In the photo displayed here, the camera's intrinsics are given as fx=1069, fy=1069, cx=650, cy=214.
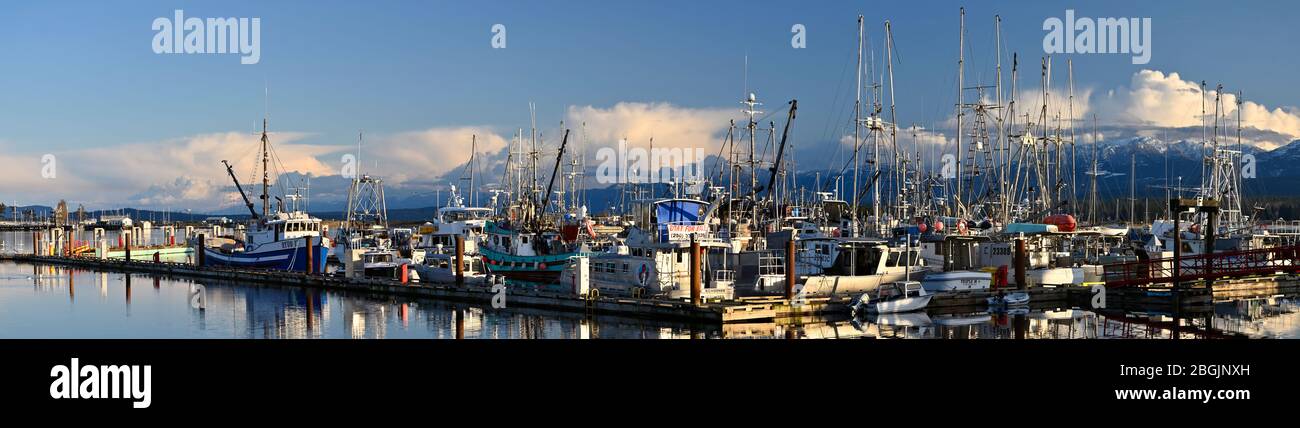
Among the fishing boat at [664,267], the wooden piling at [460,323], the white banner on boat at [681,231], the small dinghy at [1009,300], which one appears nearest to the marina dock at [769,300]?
the small dinghy at [1009,300]

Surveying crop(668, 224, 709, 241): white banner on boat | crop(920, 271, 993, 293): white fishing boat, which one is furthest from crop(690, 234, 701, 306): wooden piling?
crop(920, 271, 993, 293): white fishing boat

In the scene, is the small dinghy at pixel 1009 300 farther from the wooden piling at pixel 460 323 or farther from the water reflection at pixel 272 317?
the wooden piling at pixel 460 323

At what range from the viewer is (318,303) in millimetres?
55844

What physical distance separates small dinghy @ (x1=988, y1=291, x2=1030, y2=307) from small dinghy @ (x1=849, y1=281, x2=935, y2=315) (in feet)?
10.8

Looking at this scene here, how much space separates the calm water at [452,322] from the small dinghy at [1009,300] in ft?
2.71

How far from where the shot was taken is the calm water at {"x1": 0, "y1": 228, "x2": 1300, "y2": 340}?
40.1 metres

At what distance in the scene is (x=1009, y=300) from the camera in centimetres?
4781

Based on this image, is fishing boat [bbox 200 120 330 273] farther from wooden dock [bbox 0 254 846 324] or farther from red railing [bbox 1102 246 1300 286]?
red railing [bbox 1102 246 1300 286]

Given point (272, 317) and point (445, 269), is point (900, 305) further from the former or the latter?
point (445, 269)

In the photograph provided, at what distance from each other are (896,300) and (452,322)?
1879 cm
